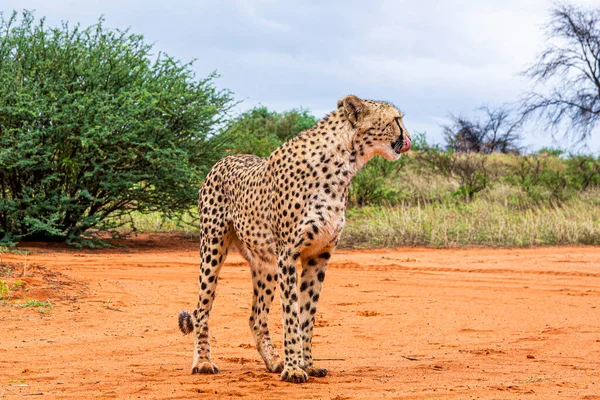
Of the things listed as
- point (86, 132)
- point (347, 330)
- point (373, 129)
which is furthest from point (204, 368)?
point (86, 132)

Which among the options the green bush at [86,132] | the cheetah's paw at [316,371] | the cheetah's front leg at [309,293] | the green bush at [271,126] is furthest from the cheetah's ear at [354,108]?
the green bush at [271,126]

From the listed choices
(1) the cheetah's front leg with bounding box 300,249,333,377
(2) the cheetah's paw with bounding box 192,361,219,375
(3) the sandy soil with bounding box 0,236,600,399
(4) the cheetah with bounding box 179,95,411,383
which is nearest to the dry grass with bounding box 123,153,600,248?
Result: (3) the sandy soil with bounding box 0,236,600,399

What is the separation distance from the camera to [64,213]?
15531mm

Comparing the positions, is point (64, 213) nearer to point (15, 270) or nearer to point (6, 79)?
point (6, 79)

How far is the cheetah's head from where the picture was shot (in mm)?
5637

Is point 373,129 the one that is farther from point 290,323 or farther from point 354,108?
point 290,323

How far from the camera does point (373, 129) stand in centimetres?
564

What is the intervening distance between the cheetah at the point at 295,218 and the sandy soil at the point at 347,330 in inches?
13.5

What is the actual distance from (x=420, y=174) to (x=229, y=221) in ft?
62.7

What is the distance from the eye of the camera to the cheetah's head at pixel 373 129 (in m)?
5.64

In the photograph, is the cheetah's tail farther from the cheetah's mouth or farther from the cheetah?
the cheetah's mouth

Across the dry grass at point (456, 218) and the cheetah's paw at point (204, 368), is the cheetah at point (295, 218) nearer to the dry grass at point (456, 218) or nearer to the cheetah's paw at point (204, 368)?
the cheetah's paw at point (204, 368)

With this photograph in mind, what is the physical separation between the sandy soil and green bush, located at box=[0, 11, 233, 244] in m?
1.21

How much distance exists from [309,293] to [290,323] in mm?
377
